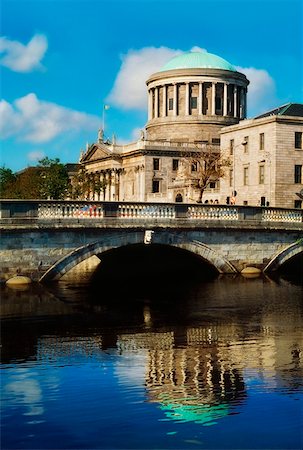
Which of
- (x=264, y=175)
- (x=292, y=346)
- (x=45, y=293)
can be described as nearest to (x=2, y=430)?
(x=292, y=346)

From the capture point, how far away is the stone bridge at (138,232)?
117ft

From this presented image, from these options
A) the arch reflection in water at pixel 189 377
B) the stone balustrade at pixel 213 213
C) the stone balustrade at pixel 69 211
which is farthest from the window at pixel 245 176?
the arch reflection in water at pixel 189 377

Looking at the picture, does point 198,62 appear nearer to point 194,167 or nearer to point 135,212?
point 194,167

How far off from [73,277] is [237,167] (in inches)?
1980

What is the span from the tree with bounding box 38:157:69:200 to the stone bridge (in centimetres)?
4900

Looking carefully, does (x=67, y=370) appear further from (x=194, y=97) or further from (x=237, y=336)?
(x=194, y=97)

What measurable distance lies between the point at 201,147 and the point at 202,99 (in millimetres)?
17969

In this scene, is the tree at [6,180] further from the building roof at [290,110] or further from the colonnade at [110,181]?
the building roof at [290,110]

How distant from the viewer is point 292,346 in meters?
23.0

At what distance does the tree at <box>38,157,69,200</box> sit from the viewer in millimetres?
89188

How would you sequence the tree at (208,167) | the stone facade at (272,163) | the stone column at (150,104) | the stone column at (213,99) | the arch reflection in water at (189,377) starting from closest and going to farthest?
the arch reflection in water at (189,377) < the stone facade at (272,163) < the tree at (208,167) < the stone column at (213,99) < the stone column at (150,104)

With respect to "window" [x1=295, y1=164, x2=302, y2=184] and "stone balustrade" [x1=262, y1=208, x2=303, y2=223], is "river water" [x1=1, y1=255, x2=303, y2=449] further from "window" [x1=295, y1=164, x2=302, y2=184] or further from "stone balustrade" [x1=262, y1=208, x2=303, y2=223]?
"window" [x1=295, y1=164, x2=302, y2=184]

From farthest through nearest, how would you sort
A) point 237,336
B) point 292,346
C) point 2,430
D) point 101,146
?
point 101,146, point 237,336, point 292,346, point 2,430

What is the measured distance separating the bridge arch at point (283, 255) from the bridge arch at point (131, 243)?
2861mm
